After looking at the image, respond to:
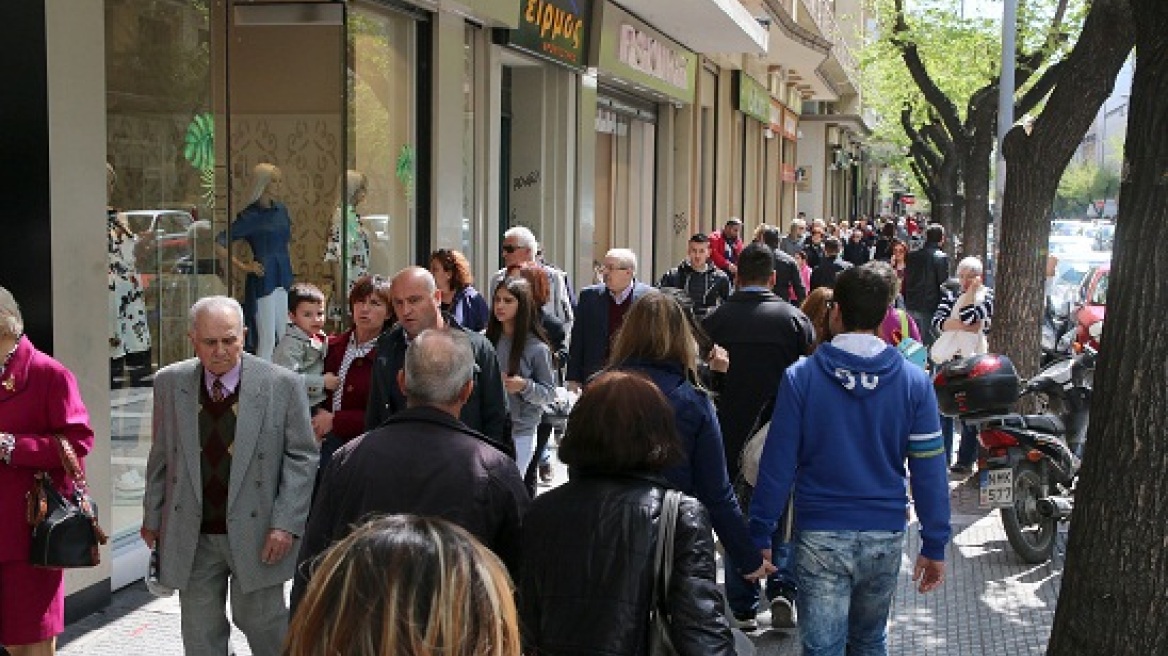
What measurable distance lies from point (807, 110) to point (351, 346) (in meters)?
46.1

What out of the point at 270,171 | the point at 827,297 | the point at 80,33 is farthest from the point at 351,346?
the point at 270,171

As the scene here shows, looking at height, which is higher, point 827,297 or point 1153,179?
point 1153,179

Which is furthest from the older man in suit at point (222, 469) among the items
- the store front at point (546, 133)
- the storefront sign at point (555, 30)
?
the store front at point (546, 133)

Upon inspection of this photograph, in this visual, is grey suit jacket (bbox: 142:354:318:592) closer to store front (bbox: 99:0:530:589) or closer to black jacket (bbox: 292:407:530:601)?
black jacket (bbox: 292:407:530:601)

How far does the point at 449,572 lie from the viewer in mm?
1803

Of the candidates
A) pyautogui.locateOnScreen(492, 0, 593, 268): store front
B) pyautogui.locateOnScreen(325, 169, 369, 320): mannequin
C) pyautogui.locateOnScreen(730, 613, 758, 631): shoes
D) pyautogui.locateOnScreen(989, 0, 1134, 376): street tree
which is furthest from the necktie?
pyautogui.locateOnScreen(492, 0, 593, 268): store front

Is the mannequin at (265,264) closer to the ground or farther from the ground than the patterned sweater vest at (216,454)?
farther from the ground

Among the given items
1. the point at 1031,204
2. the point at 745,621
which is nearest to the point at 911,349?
the point at 745,621

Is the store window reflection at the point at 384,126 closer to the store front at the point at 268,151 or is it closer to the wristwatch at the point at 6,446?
the store front at the point at 268,151

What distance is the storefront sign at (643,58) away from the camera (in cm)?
1770

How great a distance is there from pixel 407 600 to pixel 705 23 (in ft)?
63.8

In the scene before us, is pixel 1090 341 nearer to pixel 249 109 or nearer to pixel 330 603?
pixel 249 109

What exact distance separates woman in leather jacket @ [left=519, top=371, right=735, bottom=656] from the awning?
14.8 metres

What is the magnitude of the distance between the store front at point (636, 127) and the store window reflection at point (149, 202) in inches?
340
